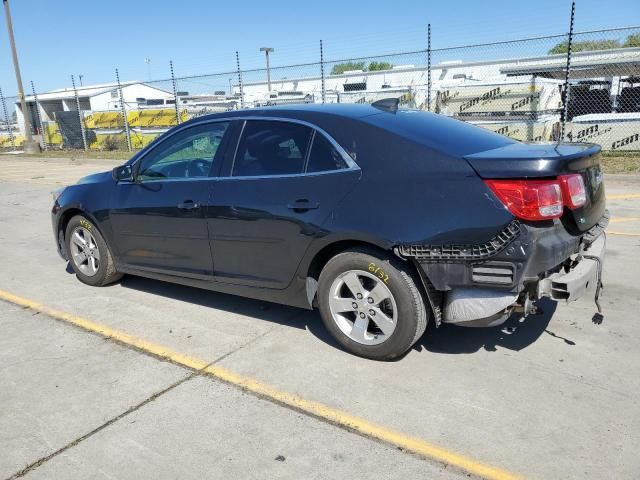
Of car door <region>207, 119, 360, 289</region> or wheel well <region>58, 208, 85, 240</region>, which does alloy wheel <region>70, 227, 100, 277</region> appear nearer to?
wheel well <region>58, 208, 85, 240</region>

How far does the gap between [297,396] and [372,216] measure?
3.85 ft

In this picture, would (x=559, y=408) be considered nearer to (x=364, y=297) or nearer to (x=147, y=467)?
(x=364, y=297)

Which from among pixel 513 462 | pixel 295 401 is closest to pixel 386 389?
pixel 295 401

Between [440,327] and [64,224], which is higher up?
[64,224]

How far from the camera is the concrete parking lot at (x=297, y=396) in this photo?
2625mm

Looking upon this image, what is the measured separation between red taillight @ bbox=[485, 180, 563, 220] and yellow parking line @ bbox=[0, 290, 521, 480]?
1328mm

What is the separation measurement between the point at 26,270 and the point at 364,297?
4522mm

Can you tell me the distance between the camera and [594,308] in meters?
4.39

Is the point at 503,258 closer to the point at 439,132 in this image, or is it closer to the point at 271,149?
the point at 439,132

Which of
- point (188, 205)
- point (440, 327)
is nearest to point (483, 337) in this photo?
point (440, 327)

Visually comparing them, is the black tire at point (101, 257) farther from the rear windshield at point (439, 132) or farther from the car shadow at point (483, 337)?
the car shadow at point (483, 337)

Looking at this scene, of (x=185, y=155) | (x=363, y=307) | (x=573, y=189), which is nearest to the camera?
(x=573, y=189)

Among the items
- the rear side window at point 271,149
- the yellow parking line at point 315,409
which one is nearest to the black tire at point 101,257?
the yellow parking line at point 315,409

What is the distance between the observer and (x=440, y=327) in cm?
408
